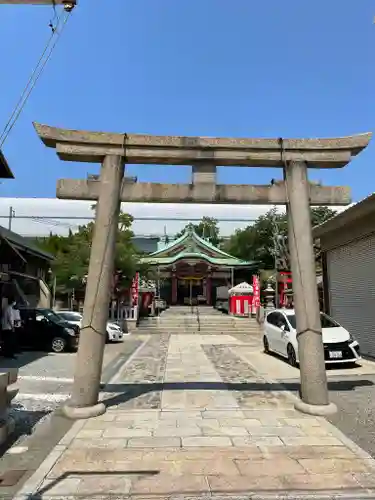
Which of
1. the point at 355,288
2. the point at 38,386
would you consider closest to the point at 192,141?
the point at 38,386

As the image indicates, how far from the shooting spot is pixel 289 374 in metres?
10.6

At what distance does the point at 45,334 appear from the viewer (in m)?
15.3

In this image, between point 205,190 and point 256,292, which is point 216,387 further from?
point 256,292

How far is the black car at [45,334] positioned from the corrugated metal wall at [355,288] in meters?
9.84

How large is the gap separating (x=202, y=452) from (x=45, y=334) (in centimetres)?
1166

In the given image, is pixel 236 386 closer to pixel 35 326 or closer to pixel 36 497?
pixel 36 497

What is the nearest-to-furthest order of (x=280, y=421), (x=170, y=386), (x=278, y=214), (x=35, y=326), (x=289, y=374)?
1. (x=280, y=421)
2. (x=170, y=386)
3. (x=289, y=374)
4. (x=35, y=326)
5. (x=278, y=214)

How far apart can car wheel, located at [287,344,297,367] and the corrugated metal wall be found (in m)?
2.82

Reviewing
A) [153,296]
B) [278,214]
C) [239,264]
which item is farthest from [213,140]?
[278,214]

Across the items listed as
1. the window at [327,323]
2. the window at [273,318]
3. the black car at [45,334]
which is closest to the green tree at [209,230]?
the window at [273,318]

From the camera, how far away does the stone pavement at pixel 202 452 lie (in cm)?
403

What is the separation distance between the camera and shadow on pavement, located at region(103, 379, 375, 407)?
856 centimetres

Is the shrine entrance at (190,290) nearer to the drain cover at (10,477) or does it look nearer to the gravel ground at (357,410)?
the gravel ground at (357,410)

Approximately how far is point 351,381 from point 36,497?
7.64 metres
